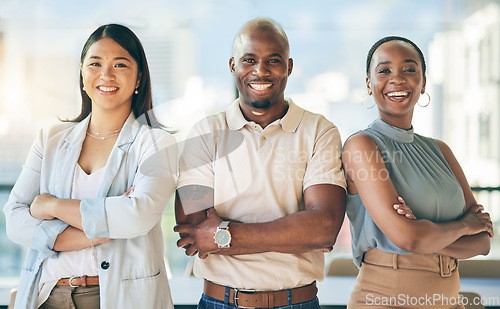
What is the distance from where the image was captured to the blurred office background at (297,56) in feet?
20.5

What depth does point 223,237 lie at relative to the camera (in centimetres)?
194

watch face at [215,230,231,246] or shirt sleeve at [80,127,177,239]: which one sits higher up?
shirt sleeve at [80,127,177,239]

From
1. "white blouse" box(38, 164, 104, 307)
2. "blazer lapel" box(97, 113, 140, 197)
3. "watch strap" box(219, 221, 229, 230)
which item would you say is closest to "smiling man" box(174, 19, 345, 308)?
"watch strap" box(219, 221, 229, 230)

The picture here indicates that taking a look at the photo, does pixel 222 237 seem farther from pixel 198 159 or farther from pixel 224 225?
pixel 198 159

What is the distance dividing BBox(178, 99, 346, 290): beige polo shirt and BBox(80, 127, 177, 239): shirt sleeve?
86 mm

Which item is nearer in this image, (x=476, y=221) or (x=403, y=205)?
(x=403, y=205)

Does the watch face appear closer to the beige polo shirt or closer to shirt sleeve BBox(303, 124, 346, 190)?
the beige polo shirt

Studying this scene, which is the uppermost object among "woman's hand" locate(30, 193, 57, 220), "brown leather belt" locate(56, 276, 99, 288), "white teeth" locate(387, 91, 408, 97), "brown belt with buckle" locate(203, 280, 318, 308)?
"white teeth" locate(387, 91, 408, 97)

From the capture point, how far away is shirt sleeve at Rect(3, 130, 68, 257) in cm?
198

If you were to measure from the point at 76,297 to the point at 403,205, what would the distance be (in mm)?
1260

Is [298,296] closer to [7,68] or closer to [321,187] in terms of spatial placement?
[321,187]

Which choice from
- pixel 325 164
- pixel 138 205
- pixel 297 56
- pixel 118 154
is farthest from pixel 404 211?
pixel 297 56

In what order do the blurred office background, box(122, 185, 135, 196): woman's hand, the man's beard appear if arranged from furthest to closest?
the blurred office background, the man's beard, box(122, 185, 135, 196): woman's hand

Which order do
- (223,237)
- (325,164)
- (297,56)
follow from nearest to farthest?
(223,237), (325,164), (297,56)
